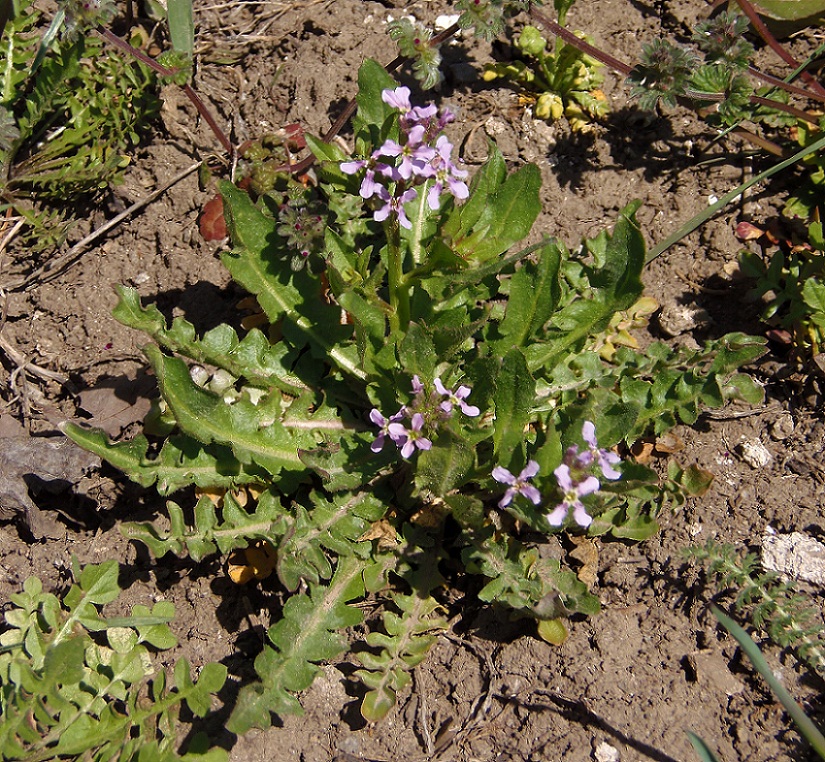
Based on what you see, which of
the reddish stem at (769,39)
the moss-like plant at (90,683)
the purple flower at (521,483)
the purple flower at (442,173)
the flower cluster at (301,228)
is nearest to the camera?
the purple flower at (521,483)

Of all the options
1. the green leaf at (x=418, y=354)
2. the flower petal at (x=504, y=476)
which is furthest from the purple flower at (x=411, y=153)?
the flower petal at (x=504, y=476)

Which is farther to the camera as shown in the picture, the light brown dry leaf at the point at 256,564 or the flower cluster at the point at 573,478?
the light brown dry leaf at the point at 256,564

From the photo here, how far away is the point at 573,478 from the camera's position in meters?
2.81

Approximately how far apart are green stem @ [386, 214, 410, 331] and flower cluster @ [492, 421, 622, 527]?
1.05m

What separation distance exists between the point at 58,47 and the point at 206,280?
1.65 metres

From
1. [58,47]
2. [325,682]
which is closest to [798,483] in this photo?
[325,682]

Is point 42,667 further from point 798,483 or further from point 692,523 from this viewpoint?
point 798,483

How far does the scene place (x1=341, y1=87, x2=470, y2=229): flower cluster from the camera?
2.92 m

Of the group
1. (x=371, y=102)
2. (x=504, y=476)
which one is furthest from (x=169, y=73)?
(x=504, y=476)

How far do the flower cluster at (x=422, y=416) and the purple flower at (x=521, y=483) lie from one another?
1.01ft

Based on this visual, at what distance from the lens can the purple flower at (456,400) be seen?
308 centimetres

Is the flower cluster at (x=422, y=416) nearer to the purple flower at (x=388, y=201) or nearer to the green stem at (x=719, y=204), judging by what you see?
the purple flower at (x=388, y=201)

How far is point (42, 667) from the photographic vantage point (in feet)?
11.1

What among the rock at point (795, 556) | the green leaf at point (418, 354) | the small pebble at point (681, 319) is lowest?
the rock at point (795, 556)
